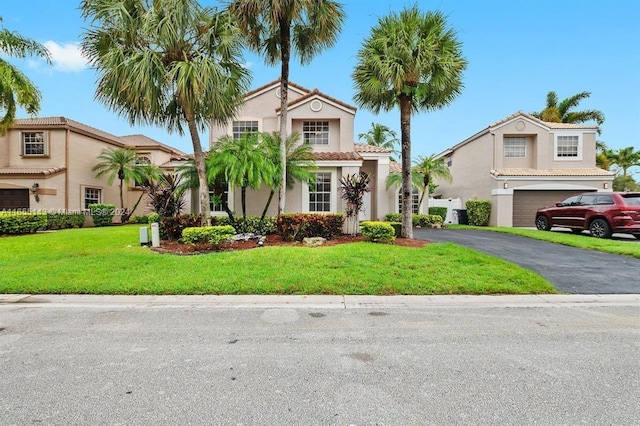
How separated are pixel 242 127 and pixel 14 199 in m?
15.3

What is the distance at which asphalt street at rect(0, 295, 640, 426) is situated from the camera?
8.96ft

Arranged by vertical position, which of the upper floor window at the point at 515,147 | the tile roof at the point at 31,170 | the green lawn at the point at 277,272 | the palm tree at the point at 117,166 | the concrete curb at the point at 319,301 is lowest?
the concrete curb at the point at 319,301

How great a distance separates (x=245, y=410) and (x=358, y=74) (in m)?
11.2

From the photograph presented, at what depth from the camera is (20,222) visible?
1520cm

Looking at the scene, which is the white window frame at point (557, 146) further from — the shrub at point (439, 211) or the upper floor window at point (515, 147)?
the shrub at point (439, 211)

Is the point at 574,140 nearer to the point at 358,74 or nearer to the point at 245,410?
the point at 358,74

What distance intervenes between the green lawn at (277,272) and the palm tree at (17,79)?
9.66 metres

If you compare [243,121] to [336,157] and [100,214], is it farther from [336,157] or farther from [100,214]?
[100,214]

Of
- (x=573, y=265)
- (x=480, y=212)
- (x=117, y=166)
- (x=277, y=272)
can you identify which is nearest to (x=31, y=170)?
(x=117, y=166)

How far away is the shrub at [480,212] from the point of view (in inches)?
795

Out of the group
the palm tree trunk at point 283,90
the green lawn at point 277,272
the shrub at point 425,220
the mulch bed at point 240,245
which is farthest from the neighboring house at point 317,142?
the green lawn at point 277,272

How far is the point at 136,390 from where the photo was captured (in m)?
3.05

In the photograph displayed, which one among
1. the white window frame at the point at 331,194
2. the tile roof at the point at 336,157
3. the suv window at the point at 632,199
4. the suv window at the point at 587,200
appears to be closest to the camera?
the suv window at the point at 632,199

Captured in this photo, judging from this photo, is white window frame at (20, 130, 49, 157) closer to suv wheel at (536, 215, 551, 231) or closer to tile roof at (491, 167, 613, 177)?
tile roof at (491, 167, 613, 177)
